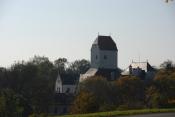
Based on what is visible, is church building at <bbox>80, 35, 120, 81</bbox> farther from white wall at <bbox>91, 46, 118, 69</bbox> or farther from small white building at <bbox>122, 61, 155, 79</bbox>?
small white building at <bbox>122, 61, 155, 79</bbox>

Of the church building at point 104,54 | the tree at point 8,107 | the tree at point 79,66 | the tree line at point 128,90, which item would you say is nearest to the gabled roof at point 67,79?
the church building at point 104,54

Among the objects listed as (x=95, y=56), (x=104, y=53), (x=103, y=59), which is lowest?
(x=103, y=59)

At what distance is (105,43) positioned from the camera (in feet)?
390

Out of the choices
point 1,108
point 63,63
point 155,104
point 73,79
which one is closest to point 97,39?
point 73,79

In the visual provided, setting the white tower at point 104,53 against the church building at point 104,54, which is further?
the white tower at point 104,53

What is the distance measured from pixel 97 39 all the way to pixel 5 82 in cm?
4630

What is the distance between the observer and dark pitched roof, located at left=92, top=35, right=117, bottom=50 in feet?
389

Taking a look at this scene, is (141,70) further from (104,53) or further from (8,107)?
(8,107)

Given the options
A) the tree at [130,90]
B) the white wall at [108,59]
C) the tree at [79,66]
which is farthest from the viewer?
the tree at [79,66]

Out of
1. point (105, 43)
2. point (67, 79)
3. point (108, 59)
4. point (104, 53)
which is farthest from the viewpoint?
point (67, 79)

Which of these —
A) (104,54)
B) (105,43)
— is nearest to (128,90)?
(104,54)

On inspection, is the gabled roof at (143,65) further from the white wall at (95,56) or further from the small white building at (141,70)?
the white wall at (95,56)

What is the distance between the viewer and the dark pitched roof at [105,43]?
118500 millimetres

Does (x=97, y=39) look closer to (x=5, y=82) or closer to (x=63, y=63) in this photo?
(x=63, y=63)
